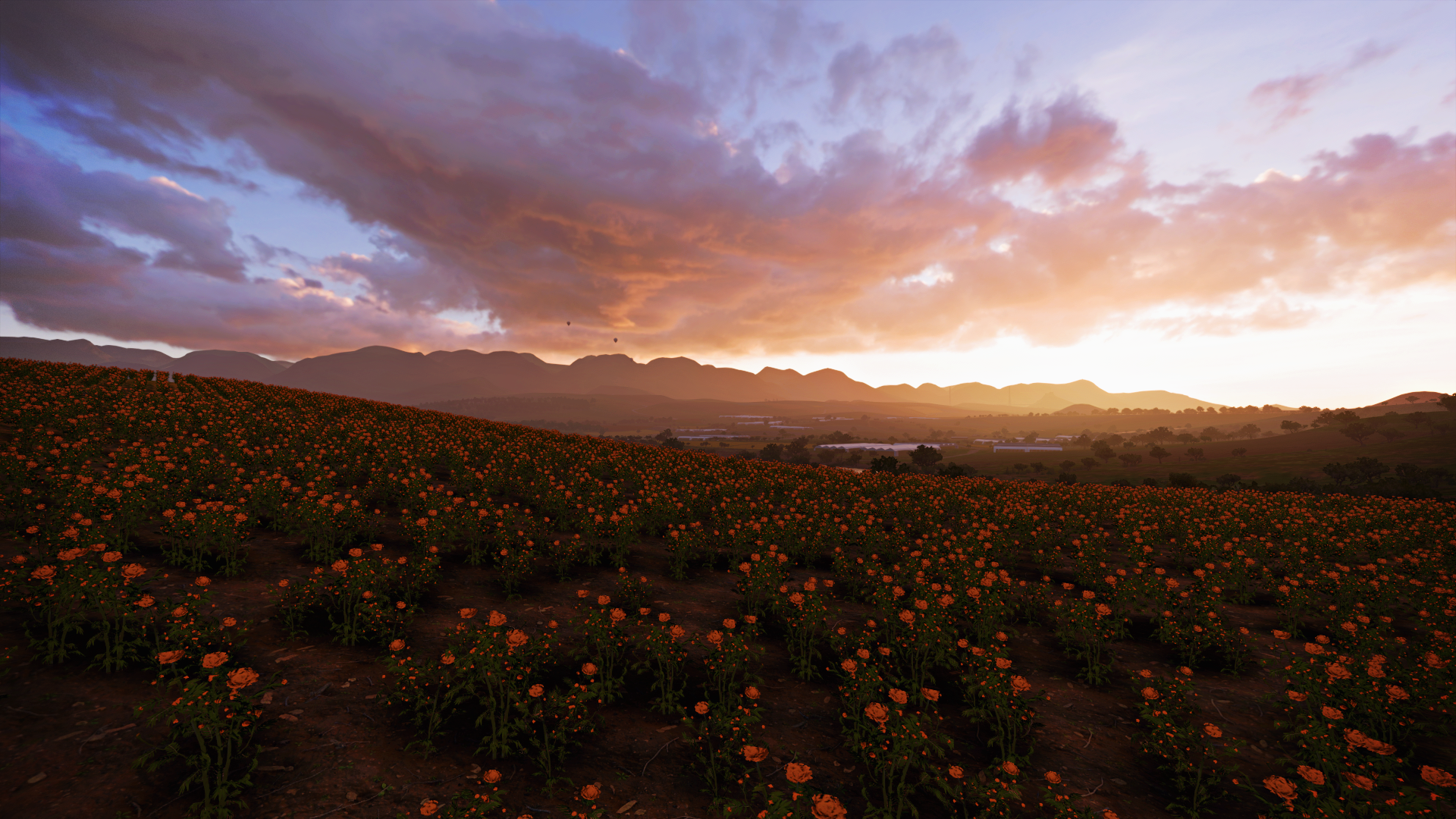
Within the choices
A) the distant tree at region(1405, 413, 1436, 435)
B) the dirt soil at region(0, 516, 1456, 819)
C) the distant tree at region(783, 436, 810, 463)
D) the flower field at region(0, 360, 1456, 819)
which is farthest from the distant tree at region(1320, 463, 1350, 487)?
the dirt soil at region(0, 516, 1456, 819)

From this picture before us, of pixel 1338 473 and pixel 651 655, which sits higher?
pixel 651 655

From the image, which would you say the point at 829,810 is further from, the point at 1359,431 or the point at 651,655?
the point at 1359,431

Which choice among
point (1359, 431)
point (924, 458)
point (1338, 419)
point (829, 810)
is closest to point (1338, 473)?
point (924, 458)

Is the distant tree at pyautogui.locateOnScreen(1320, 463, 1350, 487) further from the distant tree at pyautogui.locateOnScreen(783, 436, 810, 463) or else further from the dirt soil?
the dirt soil

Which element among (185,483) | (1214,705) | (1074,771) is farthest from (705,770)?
(185,483)

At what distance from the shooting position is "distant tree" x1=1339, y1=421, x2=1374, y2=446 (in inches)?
4715

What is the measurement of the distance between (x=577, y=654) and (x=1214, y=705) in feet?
29.4

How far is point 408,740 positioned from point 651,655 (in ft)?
10.1

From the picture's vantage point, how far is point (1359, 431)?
393 feet

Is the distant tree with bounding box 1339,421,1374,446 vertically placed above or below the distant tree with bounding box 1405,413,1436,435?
below

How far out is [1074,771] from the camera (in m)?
5.95

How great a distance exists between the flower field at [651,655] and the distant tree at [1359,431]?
543ft

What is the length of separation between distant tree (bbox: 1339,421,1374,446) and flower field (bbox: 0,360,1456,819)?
543 ft

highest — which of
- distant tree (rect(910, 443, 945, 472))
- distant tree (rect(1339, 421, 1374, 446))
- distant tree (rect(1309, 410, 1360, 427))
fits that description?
distant tree (rect(1309, 410, 1360, 427))
